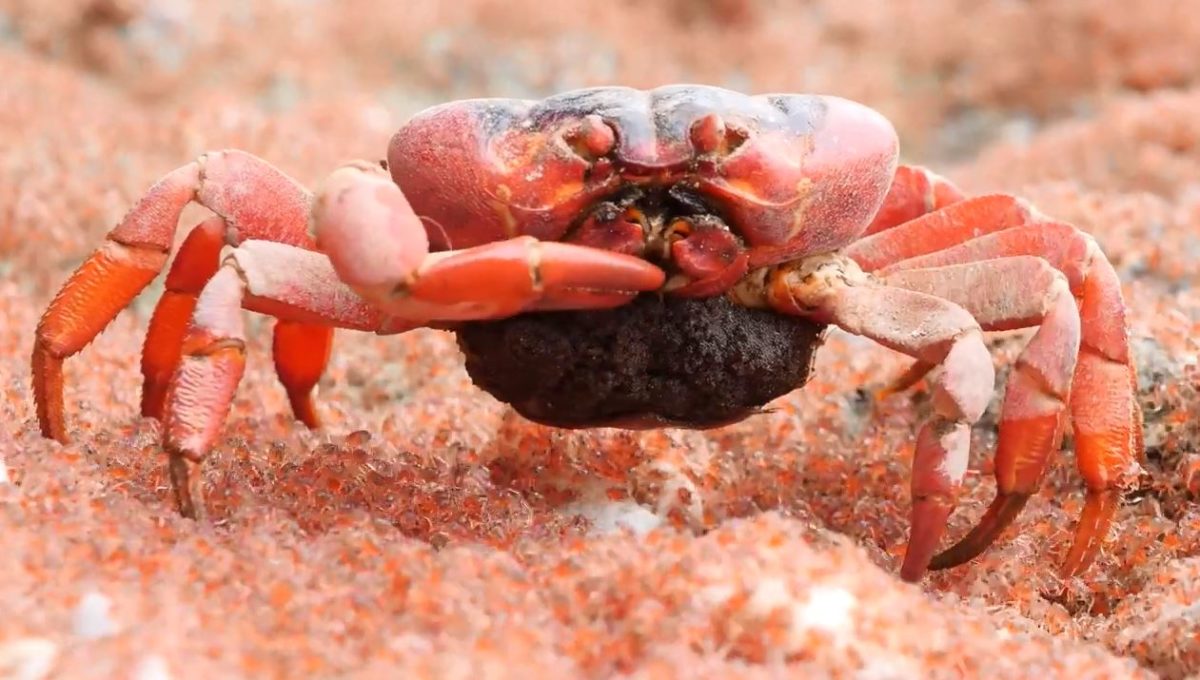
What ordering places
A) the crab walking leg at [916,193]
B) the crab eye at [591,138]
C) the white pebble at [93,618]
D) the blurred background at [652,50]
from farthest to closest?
the blurred background at [652,50] < the crab walking leg at [916,193] < the crab eye at [591,138] < the white pebble at [93,618]

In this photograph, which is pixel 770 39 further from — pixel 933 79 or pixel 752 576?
pixel 752 576

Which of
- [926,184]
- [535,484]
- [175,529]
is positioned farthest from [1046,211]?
[175,529]

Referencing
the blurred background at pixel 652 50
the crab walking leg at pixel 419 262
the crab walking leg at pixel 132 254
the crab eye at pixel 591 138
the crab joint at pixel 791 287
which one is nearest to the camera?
the crab walking leg at pixel 419 262

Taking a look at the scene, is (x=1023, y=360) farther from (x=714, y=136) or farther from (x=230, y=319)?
(x=230, y=319)

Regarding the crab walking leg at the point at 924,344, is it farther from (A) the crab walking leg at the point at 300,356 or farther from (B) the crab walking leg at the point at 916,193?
(A) the crab walking leg at the point at 300,356

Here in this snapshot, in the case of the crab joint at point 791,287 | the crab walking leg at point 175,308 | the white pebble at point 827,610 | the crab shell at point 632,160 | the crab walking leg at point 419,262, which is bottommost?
the crab walking leg at point 175,308

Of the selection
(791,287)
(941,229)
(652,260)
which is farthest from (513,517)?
(941,229)

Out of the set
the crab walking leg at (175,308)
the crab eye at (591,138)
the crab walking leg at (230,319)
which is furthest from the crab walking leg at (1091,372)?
the crab walking leg at (175,308)

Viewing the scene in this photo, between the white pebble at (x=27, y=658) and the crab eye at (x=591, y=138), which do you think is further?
the crab eye at (x=591, y=138)
